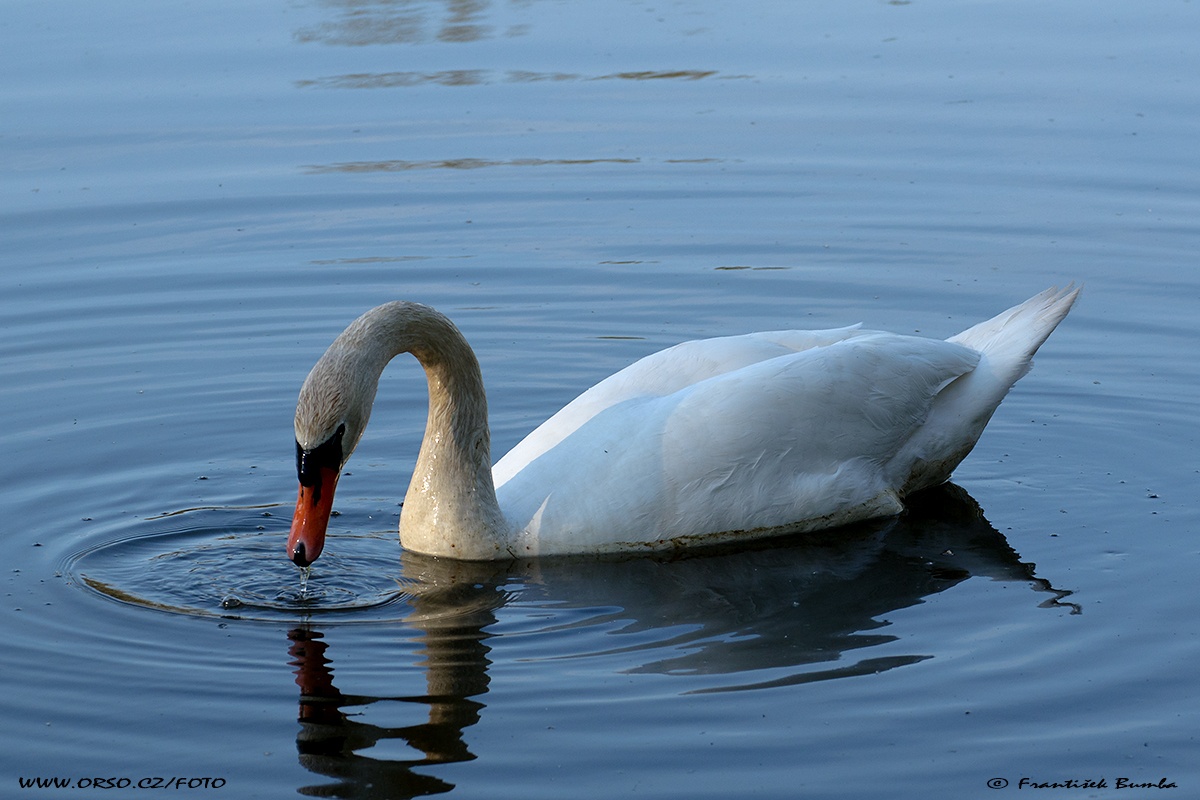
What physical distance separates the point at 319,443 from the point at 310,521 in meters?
0.36

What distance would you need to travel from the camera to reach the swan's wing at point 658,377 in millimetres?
9242

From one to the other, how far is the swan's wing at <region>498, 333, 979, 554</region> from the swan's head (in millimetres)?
1286

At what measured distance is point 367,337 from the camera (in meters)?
8.27

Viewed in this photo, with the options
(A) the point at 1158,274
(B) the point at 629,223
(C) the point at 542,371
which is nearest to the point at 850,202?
(B) the point at 629,223

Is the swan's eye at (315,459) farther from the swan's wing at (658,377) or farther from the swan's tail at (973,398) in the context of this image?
the swan's tail at (973,398)

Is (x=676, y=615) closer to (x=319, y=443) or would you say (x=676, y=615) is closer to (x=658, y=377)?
(x=658, y=377)

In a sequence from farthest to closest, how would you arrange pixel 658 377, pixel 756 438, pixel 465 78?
pixel 465 78 → pixel 658 377 → pixel 756 438

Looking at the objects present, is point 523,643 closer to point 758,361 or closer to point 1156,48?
point 758,361

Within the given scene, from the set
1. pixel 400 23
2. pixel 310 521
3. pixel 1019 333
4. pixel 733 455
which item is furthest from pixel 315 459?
pixel 400 23

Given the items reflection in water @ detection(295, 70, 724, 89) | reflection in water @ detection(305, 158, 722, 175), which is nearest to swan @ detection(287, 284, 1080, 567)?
reflection in water @ detection(305, 158, 722, 175)

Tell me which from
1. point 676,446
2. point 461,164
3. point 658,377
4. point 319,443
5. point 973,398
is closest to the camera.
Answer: point 319,443

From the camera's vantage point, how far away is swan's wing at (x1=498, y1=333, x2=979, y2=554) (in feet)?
28.8

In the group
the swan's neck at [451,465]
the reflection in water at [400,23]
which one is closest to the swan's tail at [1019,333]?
the swan's neck at [451,465]

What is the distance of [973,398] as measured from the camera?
966 cm
